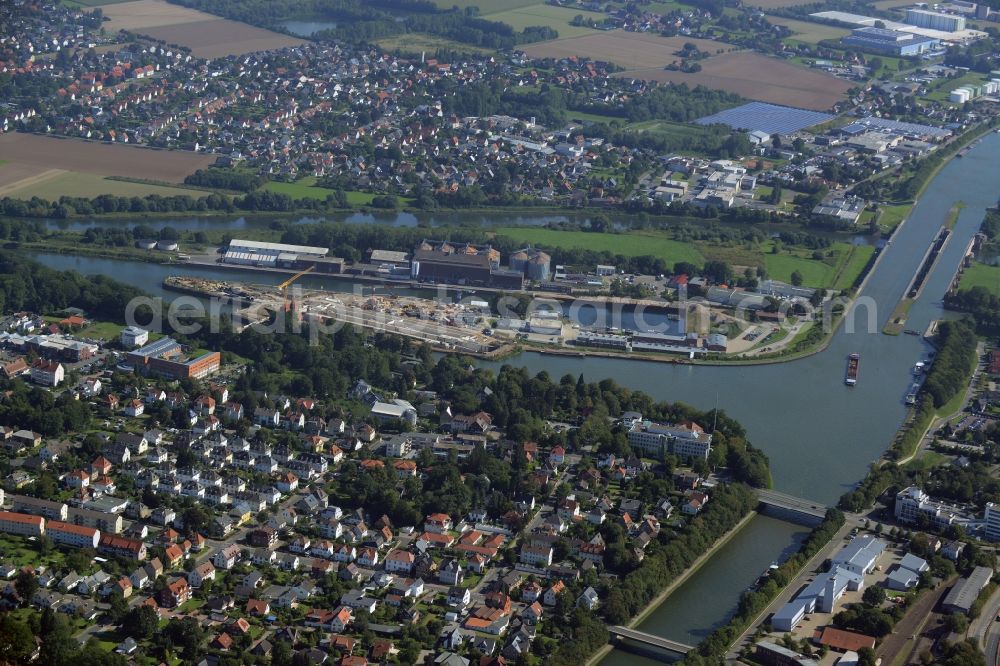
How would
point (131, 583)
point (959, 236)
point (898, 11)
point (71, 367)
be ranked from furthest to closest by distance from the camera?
point (898, 11) → point (959, 236) → point (71, 367) → point (131, 583)

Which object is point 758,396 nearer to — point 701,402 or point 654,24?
point 701,402

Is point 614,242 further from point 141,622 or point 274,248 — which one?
point 141,622

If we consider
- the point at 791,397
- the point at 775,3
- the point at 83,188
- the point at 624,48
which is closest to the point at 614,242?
the point at 791,397

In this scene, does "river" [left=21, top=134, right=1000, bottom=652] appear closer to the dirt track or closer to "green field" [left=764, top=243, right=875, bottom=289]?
"green field" [left=764, top=243, right=875, bottom=289]

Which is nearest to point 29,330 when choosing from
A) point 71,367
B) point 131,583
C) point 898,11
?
point 71,367

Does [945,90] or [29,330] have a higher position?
[945,90]

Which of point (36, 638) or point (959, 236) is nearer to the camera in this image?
point (36, 638)

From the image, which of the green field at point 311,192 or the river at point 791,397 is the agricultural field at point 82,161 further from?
the river at point 791,397
